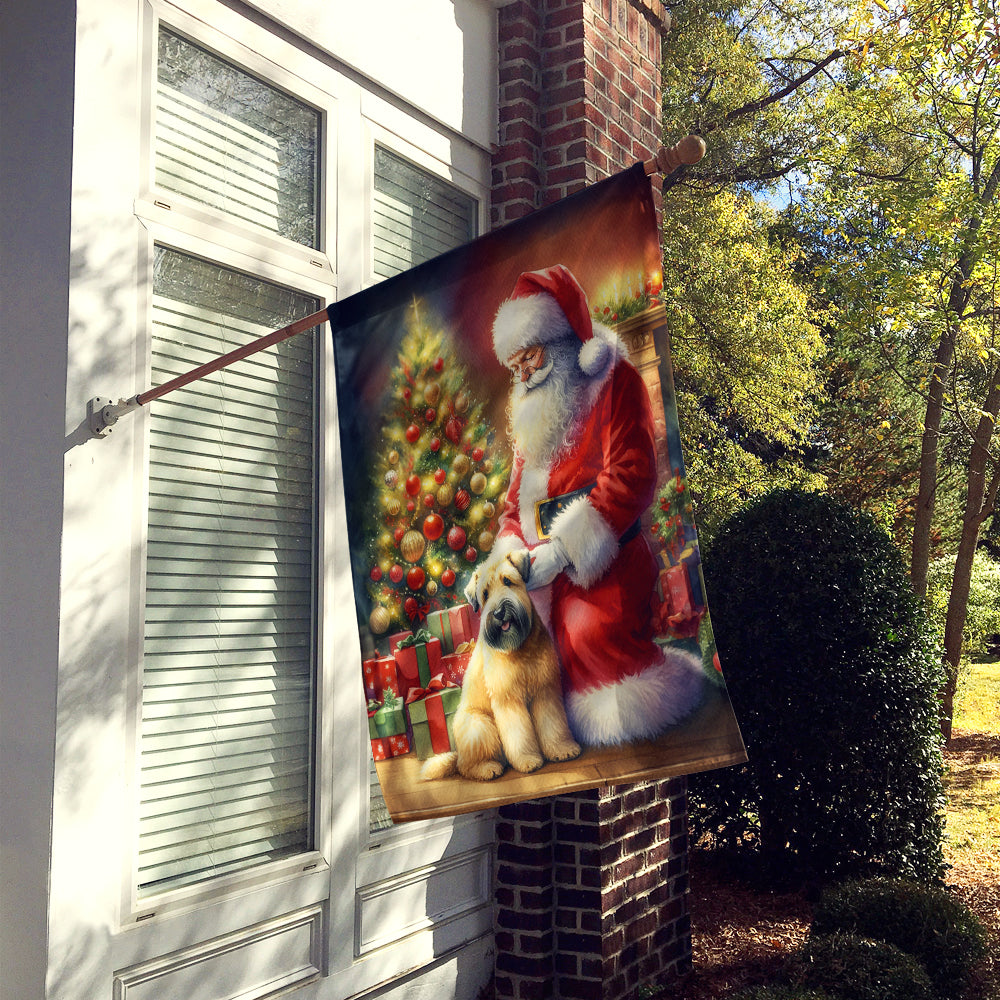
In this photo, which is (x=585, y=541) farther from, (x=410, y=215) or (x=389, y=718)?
(x=410, y=215)

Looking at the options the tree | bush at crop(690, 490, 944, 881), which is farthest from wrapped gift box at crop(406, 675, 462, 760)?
the tree

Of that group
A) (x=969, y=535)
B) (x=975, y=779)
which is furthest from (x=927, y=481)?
(x=975, y=779)

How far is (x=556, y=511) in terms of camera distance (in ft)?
7.51

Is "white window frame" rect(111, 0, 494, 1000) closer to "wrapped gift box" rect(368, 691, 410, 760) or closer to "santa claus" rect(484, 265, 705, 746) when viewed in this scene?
"wrapped gift box" rect(368, 691, 410, 760)

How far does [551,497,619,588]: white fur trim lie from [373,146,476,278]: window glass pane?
2.05 m

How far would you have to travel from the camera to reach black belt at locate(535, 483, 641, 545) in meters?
2.21

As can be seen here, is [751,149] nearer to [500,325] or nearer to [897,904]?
[897,904]

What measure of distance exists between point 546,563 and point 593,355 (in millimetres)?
496

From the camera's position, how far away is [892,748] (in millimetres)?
5660

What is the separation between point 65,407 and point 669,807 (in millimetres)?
3385

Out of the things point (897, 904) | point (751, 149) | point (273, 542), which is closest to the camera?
point (273, 542)

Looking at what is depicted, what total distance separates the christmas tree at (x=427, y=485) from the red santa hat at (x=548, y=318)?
0.17 metres

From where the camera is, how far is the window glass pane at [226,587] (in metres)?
3.00

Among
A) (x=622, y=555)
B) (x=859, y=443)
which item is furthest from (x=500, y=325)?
(x=859, y=443)
